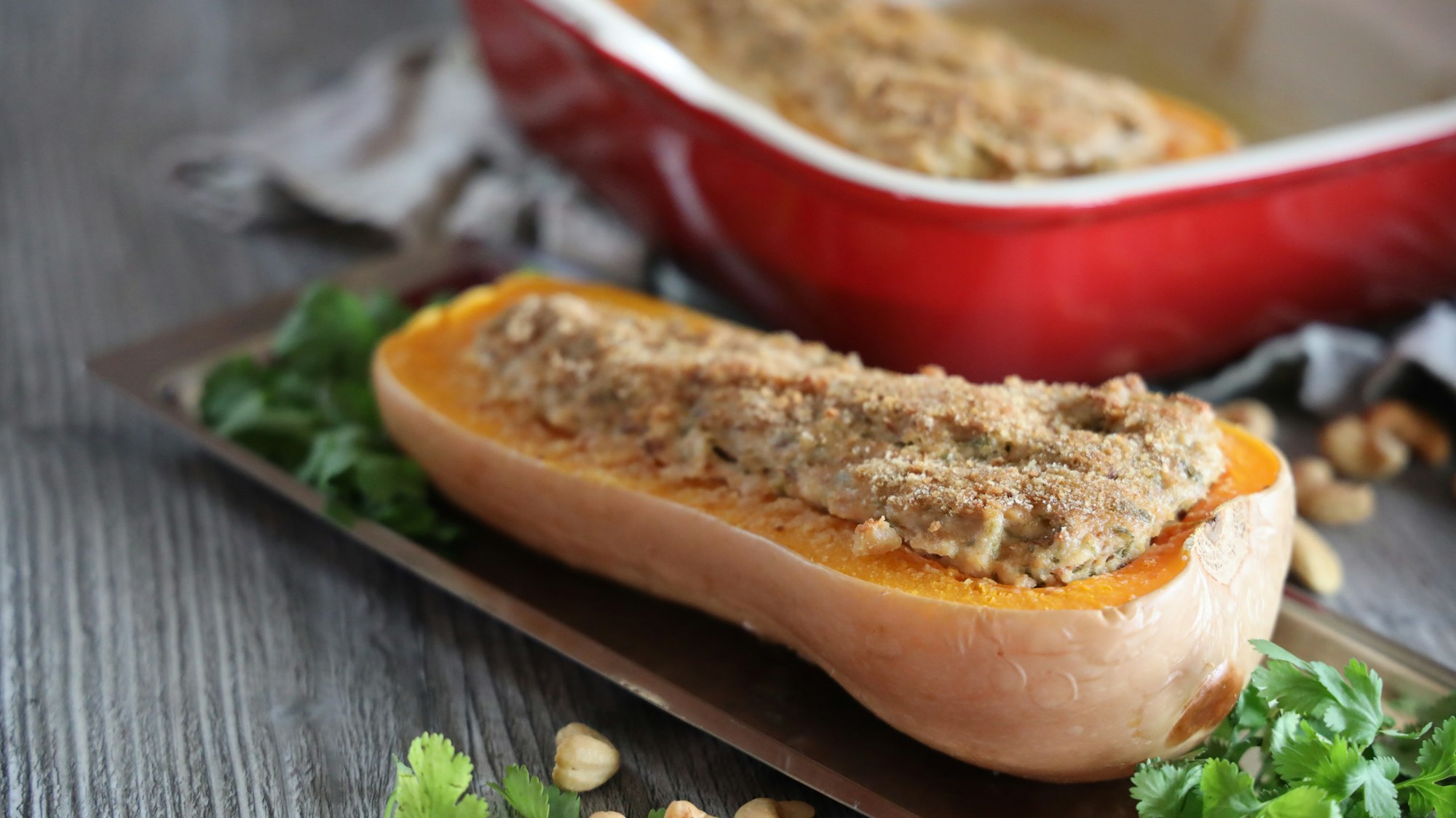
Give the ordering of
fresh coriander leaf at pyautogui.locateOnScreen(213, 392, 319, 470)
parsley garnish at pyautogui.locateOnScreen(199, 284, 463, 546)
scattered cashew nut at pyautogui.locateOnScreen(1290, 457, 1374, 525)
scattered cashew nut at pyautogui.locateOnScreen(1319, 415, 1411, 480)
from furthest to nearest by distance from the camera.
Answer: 1. scattered cashew nut at pyautogui.locateOnScreen(1319, 415, 1411, 480)
2. scattered cashew nut at pyautogui.locateOnScreen(1290, 457, 1374, 525)
3. fresh coriander leaf at pyautogui.locateOnScreen(213, 392, 319, 470)
4. parsley garnish at pyautogui.locateOnScreen(199, 284, 463, 546)

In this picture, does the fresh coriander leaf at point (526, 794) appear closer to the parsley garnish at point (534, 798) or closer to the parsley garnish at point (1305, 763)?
the parsley garnish at point (534, 798)

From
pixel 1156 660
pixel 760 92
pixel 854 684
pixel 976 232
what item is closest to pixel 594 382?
pixel 854 684

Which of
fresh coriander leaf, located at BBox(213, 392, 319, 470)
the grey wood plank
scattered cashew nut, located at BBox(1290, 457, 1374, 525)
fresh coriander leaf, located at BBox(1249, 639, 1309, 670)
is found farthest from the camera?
scattered cashew nut, located at BBox(1290, 457, 1374, 525)

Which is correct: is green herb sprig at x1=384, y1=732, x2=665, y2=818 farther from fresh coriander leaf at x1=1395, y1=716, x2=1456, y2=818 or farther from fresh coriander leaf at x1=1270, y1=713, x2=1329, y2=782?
fresh coriander leaf at x1=1395, y1=716, x2=1456, y2=818

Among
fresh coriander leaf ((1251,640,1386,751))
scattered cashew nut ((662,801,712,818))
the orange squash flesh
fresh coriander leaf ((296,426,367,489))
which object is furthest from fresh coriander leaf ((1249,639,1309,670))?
fresh coriander leaf ((296,426,367,489))

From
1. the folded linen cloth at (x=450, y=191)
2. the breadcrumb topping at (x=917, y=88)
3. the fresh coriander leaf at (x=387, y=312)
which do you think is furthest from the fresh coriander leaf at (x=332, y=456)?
the breadcrumb topping at (x=917, y=88)

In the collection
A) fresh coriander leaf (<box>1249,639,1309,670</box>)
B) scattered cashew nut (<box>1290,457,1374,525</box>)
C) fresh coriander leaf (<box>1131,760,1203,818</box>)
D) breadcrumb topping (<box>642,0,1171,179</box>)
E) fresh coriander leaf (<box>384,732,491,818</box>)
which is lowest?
scattered cashew nut (<box>1290,457,1374,525</box>)
